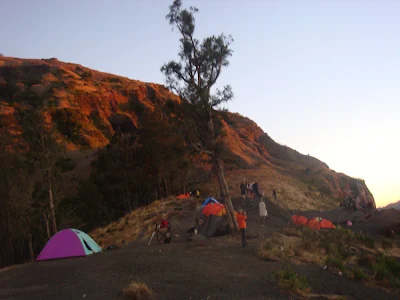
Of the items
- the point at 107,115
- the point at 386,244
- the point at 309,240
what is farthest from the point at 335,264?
the point at 107,115

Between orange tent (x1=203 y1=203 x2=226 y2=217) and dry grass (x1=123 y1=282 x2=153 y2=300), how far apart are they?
551 inches

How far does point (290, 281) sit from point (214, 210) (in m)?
12.6

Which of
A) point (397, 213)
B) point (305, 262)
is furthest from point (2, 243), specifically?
point (397, 213)

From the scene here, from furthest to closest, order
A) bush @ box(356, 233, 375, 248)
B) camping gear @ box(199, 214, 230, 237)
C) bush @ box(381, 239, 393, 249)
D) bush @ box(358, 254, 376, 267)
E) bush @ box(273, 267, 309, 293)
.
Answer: bush @ box(381, 239, 393, 249)
camping gear @ box(199, 214, 230, 237)
bush @ box(356, 233, 375, 248)
bush @ box(358, 254, 376, 267)
bush @ box(273, 267, 309, 293)

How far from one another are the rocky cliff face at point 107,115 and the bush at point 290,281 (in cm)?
4486

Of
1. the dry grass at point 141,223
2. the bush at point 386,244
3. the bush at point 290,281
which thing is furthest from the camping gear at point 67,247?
the bush at point 386,244

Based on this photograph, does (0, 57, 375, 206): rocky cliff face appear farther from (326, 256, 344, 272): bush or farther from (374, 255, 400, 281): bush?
(326, 256, 344, 272): bush

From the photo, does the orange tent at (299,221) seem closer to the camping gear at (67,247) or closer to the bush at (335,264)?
the bush at (335,264)

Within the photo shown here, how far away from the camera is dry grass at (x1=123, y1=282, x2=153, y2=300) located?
9.44 meters

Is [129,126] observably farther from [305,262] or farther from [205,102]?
[305,262]

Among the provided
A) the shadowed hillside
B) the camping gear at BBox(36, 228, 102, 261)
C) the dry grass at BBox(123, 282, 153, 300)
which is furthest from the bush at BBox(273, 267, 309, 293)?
the camping gear at BBox(36, 228, 102, 261)

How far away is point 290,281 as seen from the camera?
11.4 m

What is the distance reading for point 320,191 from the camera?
6203cm

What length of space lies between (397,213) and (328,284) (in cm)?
2253
